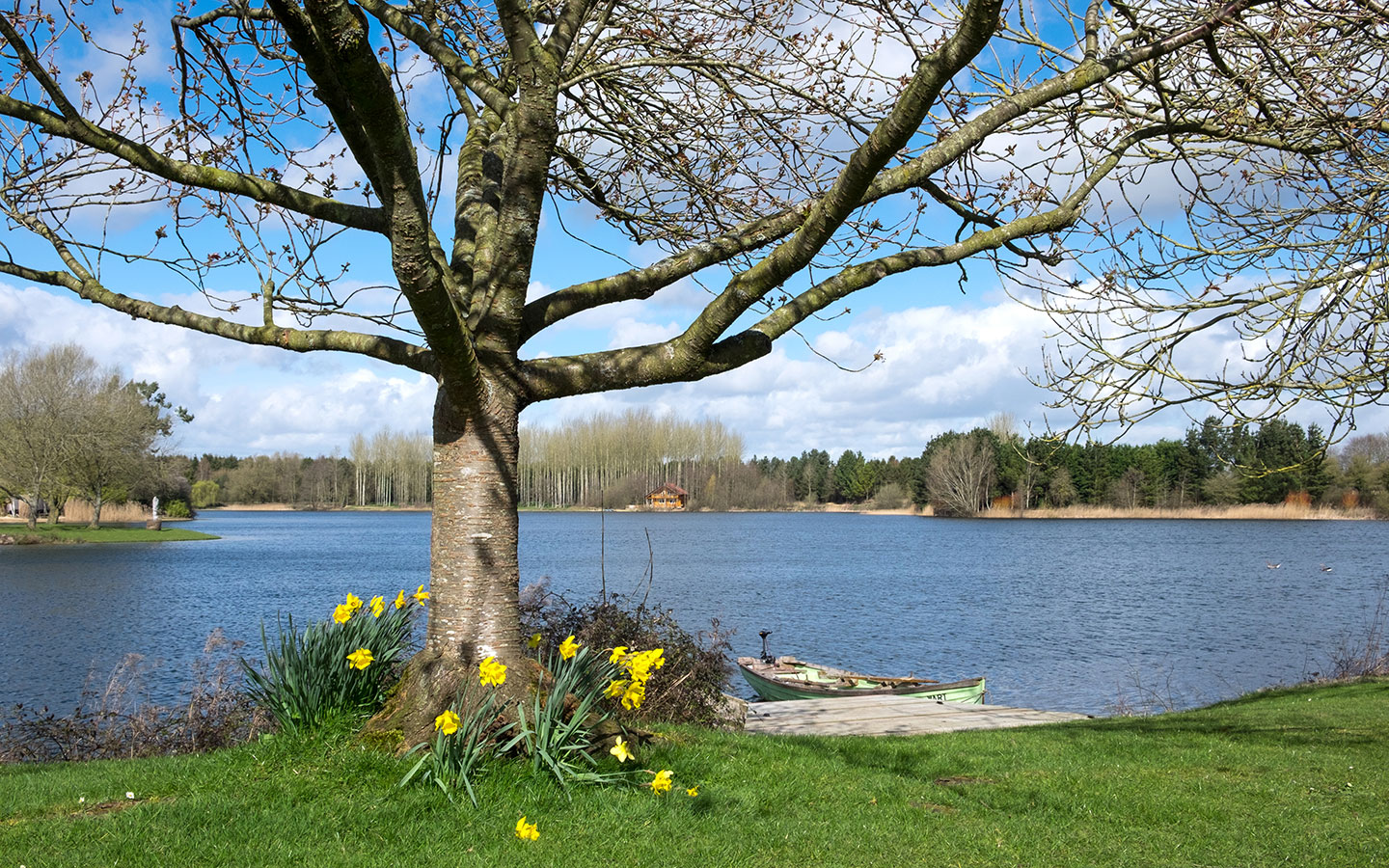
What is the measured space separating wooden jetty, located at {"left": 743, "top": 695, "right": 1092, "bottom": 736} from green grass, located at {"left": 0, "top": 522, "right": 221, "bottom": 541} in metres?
51.4

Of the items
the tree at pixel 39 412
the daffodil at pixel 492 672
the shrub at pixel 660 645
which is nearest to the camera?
the daffodil at pixel 492 672

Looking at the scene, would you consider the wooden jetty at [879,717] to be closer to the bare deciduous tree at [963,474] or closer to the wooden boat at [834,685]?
the wooden boat at [834,685]

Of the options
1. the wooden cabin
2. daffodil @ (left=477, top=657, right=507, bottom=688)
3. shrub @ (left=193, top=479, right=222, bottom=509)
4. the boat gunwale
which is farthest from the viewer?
shrub @ (left=193, top=479, right=222, bottom=509)

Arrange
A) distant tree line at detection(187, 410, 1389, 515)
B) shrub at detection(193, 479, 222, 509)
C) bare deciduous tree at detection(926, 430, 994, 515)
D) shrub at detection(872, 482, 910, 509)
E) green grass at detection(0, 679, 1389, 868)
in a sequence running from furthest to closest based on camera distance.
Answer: shrub at detection(872, 482, 910, 509), shrub at detection(193, 479, 222, 509), bare deciduous tree at detection(926, 430, 994, 515), distant tree line at detection(187, 410, 1389, 515), green grass at detection(0, 679, 1389, 868)

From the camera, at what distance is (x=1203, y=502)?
78688mm

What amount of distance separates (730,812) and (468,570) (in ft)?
7.00

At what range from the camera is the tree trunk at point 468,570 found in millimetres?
5652

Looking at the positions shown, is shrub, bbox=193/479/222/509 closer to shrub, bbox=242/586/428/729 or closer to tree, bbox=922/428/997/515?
tree, bbox=922/428/997/515

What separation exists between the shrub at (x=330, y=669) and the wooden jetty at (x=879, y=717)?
4.60 m

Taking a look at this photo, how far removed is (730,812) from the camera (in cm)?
525

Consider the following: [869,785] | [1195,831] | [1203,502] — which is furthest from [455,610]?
[1203,502]

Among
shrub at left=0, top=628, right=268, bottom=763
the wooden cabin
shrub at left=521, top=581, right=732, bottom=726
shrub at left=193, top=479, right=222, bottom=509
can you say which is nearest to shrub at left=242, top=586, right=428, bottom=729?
shrub at left=521, top=581, right=732, bottom=726

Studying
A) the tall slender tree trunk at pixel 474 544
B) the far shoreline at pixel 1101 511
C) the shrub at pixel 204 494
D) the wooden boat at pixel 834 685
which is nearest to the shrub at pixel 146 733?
the tall slender tree trunk at pixel 474 544

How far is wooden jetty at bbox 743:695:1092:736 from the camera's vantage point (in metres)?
10.3
